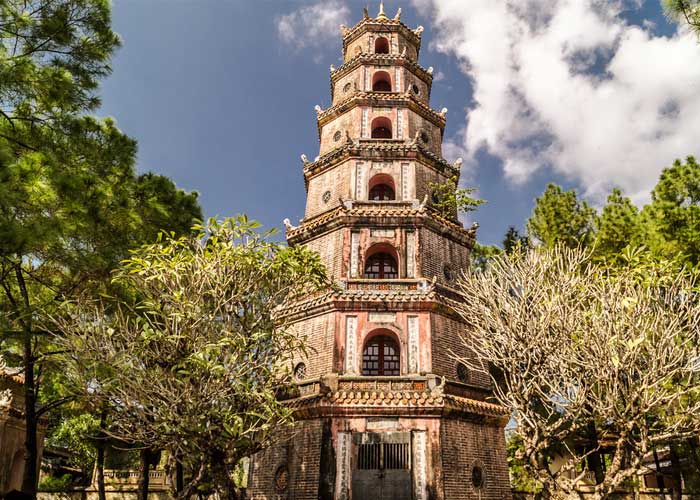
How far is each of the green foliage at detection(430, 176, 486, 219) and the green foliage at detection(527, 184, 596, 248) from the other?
3475mm

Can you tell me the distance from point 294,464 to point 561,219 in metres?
14.1

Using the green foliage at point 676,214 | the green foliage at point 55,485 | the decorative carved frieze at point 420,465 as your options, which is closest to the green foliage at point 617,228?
the green foliage at point 676,214


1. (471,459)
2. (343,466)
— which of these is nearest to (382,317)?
(343,466)

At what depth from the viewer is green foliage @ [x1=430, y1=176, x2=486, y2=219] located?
1878 centimetres

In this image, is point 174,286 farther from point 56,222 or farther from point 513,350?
point 513,350

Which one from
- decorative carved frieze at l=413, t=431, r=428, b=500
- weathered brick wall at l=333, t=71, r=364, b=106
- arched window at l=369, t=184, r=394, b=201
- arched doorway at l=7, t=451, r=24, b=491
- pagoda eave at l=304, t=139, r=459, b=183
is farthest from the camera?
weathered brick wall at l=333, t=71, r=364, b=106

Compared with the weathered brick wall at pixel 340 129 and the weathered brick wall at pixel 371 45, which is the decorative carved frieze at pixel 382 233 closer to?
the weathered brick wall at pixel 340 129

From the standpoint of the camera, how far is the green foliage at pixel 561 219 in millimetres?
19906

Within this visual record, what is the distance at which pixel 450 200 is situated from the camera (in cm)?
1877

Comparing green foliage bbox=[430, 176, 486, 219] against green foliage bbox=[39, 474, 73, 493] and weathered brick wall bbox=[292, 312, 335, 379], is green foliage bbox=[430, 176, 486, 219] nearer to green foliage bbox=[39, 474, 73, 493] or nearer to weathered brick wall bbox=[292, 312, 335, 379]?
weathered brick wall bbox=[292, 312, 335, 379]

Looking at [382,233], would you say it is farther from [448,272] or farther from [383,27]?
[383,27]

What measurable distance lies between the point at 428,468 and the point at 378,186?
431 inches

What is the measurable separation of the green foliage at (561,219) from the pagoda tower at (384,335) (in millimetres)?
3908

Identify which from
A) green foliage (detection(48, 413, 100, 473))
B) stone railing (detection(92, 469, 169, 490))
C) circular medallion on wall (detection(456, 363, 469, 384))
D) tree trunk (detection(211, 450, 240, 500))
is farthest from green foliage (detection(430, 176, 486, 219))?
green foliage (detection(48, 413, 100, 473))
